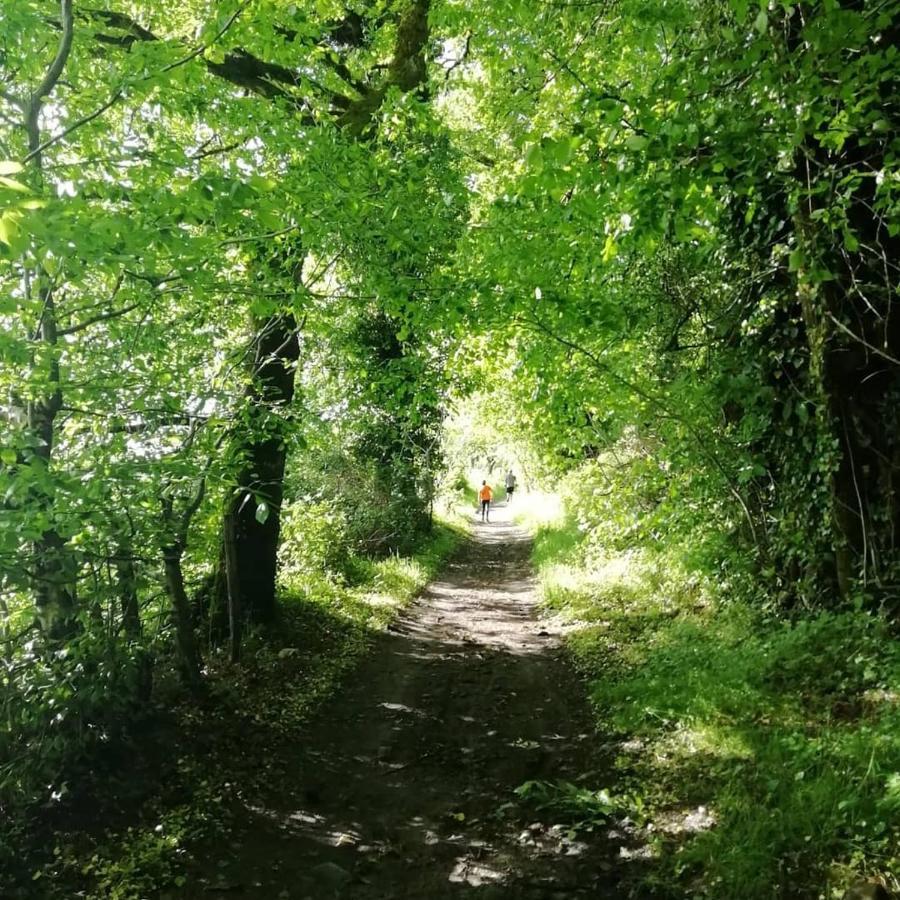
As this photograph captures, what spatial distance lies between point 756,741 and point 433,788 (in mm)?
2484

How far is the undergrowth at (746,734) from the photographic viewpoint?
374 cm

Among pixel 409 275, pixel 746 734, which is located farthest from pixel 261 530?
pixel 746 734

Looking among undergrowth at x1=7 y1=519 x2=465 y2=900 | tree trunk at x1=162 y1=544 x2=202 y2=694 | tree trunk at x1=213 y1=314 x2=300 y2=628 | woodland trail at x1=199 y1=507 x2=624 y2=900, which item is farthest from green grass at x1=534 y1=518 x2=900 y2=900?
tree trunk at x1=213 y1=314 x2=300 y2=628

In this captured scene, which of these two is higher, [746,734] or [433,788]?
[746,734]

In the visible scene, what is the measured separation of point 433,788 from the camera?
540 cm

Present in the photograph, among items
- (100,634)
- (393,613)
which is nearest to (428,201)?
(100,634)

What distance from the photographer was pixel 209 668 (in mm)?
7422

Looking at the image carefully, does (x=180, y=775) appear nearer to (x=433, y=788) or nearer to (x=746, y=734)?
(x=433, y=788)

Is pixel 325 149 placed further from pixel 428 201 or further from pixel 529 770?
pixel 529 770

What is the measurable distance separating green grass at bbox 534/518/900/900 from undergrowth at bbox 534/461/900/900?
0.4 inches

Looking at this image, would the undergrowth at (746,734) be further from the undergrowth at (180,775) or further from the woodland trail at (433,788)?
the undergrowth at (180,775)

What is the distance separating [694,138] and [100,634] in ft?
16.9

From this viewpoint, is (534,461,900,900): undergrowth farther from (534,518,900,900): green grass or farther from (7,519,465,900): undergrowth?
(7,519,465,900): undergrowth

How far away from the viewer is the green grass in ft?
12.2
